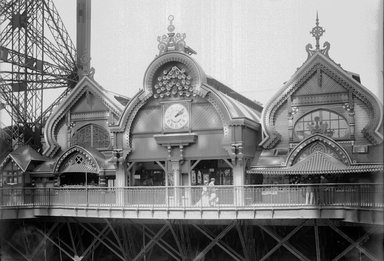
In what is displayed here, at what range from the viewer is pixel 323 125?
113ft

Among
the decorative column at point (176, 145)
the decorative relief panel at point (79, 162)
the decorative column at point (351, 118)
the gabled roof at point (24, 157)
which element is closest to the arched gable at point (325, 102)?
the decorative column at point (351, 118)

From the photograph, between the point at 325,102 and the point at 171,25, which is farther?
the point at 171,25

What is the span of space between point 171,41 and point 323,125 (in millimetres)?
10485

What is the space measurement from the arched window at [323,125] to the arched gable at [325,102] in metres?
0.80

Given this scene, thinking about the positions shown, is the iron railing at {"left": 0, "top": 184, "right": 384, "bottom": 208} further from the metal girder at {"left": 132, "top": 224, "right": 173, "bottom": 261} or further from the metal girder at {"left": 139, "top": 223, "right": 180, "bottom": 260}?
the metal girder at {"left": 139, "top": 223, "right": 180, "bottom": 260}

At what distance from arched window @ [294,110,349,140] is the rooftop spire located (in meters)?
8.54

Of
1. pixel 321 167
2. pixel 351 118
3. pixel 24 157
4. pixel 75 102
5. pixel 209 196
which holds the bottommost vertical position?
pixel 209 196

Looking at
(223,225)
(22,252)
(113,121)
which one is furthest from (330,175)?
(22,252)

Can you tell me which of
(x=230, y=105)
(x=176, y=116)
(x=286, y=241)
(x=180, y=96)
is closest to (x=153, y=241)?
(x=176, y=116)

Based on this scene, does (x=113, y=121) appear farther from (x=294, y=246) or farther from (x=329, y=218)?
(x=329, y=218)

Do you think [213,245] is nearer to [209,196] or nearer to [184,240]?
[184,240]

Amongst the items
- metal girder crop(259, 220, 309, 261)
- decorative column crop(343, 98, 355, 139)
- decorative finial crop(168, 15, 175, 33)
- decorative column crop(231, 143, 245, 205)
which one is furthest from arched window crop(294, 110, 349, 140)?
decorative finial crop(168, 15, 175, 33)

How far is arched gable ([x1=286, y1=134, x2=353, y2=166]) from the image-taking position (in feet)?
108

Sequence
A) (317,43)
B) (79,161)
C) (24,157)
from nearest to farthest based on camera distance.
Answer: (317,43)
(79,161)
(24,157)
